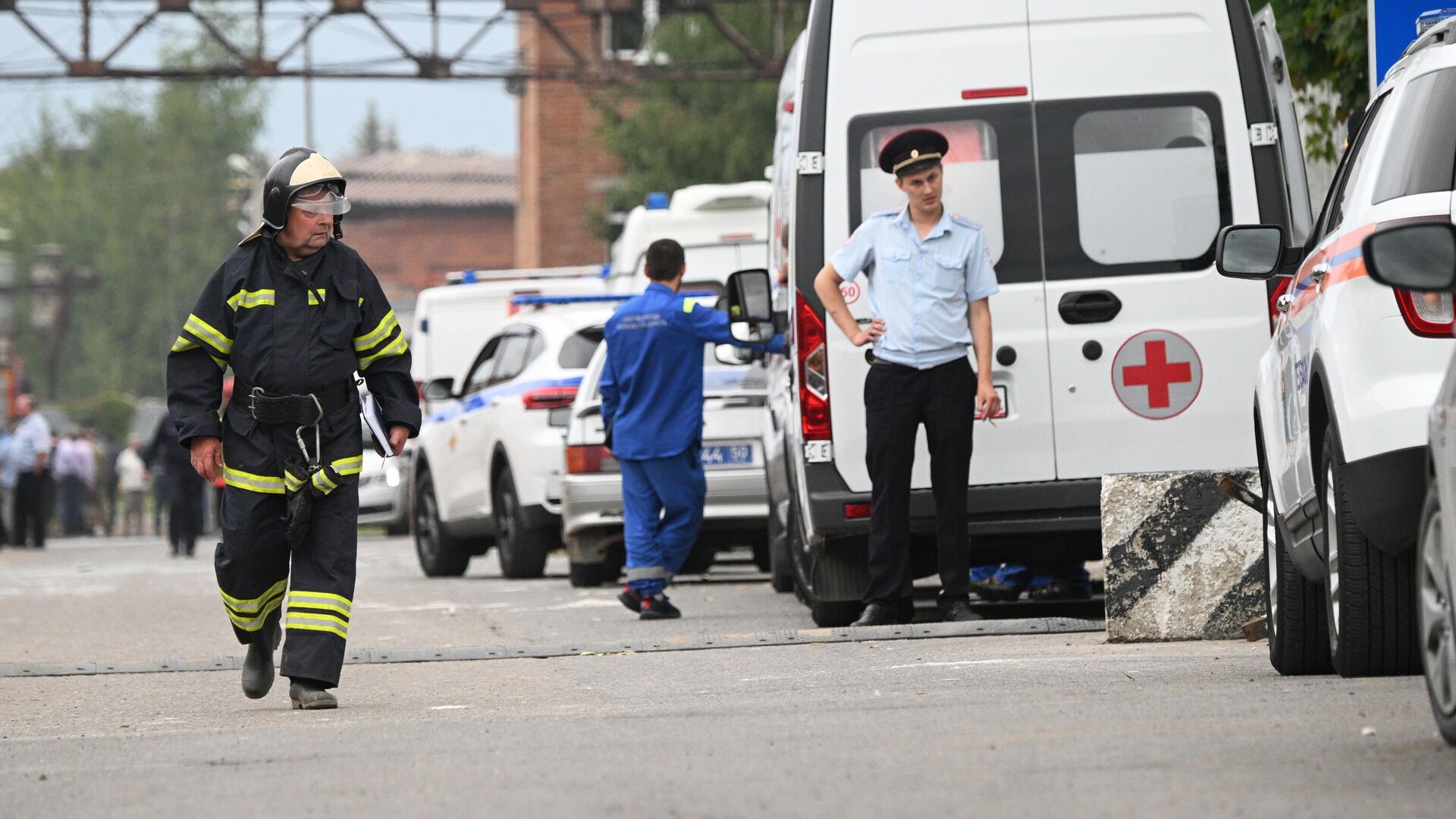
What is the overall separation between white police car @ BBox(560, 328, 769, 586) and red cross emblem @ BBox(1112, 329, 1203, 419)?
4.32m

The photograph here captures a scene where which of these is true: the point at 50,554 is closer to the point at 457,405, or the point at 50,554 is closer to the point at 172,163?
the point at 457,405

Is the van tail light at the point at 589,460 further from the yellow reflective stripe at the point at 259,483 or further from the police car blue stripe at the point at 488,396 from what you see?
the yellow reflective stripe at the point at 259,483

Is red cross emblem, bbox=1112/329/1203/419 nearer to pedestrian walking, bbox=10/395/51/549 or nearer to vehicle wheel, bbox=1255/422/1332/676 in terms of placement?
vehicle wheel, bbox=1255/422/1332/676

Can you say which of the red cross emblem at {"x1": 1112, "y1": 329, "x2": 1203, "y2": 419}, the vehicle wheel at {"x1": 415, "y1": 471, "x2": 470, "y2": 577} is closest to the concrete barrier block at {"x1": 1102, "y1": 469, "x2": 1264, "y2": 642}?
the red cross emblem at {"x1": 1112, "y1": 329, "x2": 1203, "y2": 419}

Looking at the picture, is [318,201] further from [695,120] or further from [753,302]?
[695,120]

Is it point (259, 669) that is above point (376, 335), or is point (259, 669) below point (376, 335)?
below

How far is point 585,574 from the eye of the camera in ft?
49.3

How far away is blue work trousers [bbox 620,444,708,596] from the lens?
1178 centimetres

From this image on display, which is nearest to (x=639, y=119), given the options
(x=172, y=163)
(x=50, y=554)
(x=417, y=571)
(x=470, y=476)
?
(x=50, y=554)

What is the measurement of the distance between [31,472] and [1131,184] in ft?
78.7

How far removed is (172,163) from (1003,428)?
84.5 m

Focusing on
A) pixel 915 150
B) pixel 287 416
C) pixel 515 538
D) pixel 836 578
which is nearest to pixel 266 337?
pixel 287 416

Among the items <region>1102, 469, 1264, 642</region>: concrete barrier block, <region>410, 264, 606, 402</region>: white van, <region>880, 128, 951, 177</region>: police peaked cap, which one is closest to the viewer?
<region>1102, 469, 1264, 642</region>: concrete barrier block

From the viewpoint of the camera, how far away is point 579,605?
13320mm
